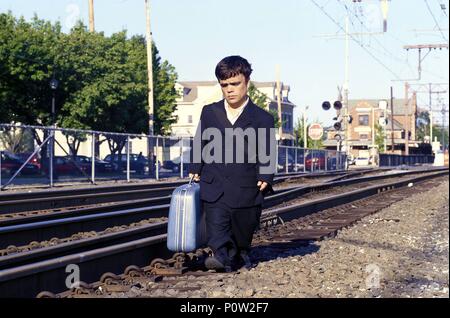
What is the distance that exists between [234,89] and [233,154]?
1.95ft

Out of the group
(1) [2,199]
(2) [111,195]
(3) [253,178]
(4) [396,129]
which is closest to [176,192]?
(3) [253,178]

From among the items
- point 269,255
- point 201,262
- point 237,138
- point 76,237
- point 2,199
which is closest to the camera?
point 237,138

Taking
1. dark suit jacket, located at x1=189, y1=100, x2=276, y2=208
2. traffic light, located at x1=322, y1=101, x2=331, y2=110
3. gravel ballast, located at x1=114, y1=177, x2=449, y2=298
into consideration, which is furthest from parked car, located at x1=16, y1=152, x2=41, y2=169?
traffic light, located at x1=322, y1=101, x2=331, y2=110

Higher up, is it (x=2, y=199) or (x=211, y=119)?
(x=211, y=119)

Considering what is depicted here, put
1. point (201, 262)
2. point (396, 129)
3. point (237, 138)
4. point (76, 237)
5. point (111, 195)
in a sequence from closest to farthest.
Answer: point (237, 138) → point (201, 262) → point (76, 237) → point (111, 195) → point (396, 129)

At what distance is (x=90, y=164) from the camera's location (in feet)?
99.9

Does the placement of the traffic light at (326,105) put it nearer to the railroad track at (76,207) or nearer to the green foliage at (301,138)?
the railroad track at (76,207)

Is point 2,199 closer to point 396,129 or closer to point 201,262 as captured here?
point 201,262

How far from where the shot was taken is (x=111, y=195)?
2066 centimetres

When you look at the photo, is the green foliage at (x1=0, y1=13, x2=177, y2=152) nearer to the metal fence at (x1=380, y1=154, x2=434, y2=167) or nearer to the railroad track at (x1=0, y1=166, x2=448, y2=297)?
the metal fence at (x1=380, y1=154, x2=434, y2=167)

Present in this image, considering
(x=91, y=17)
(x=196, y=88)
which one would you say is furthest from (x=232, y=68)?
(x=196, y=88)

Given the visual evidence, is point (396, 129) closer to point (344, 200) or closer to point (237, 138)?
point (344, 200)

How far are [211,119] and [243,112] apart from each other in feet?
0.99

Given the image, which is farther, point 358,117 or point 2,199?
point 358,117
